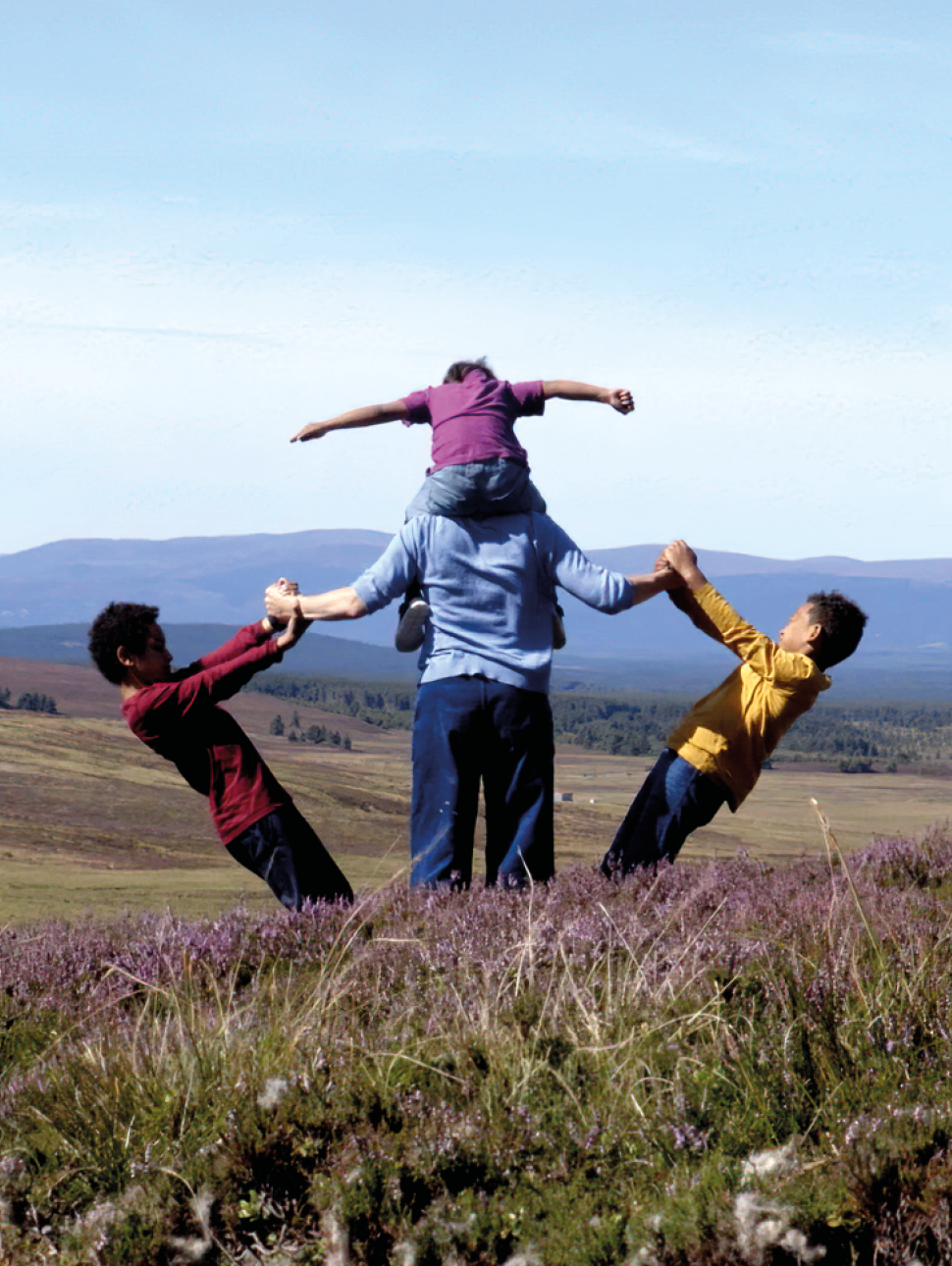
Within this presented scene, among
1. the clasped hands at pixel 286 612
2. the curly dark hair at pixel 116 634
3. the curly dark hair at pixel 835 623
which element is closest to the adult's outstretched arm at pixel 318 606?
the clasped hands at pixel 286 612

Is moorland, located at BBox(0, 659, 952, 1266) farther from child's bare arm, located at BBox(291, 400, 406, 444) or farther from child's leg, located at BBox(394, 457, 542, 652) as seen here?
child's bare arm, located at BBox(291, 400, 406, 444)

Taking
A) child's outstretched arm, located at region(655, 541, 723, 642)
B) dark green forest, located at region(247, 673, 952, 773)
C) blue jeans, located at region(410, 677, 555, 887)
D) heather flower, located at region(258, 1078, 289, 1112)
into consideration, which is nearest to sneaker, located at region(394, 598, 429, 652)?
blue jeans, located at region(410, 677, 555, 887)

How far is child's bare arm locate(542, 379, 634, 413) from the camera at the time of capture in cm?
571

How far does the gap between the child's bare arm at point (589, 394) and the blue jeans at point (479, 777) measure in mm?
1277

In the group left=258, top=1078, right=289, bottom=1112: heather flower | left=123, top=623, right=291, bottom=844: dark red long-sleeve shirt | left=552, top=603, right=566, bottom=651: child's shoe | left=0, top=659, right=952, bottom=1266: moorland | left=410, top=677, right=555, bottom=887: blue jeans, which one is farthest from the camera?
left=552, top=603, right=566, bottom=651: child's shoe

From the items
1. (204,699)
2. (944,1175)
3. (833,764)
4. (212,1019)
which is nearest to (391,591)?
(204,699)

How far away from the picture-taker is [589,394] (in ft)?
18.9

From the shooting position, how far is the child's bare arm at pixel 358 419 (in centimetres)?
572

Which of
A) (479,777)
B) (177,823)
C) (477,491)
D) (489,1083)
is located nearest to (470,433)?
(477,491)

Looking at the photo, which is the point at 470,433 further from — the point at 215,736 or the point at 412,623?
the point at 215,736

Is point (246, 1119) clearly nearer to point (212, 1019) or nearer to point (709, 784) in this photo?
point (212, 1019)

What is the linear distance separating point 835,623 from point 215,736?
254cm

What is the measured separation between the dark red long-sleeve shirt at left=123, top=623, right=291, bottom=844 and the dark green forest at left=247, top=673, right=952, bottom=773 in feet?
122

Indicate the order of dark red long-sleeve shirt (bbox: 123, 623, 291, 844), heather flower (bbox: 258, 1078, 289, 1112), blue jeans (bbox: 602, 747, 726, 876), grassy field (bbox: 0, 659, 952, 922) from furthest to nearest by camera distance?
grassy field (bbox: 0, 659, 952, 922)
blue jeans (bbox: 602, 747, 726, 876)
dark red long-sleeve shirt (bbox: 123, 623, 291, 844)
heather flower (bbox: 258, 1078, 289, 1112)
